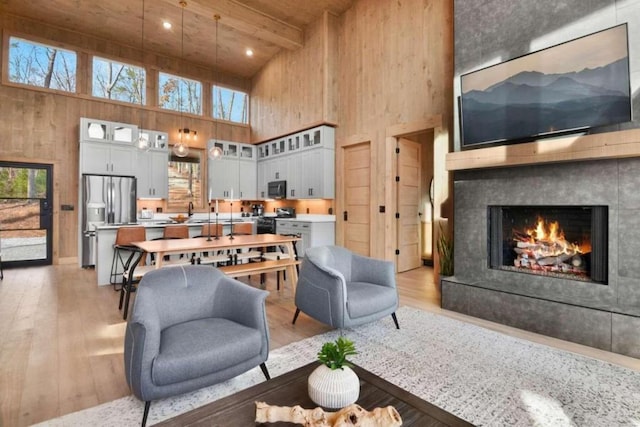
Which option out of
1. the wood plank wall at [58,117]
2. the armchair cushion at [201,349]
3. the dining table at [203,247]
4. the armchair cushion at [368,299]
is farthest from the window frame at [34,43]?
the armchair cushion at [368,299]

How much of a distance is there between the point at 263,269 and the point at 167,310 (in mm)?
1789

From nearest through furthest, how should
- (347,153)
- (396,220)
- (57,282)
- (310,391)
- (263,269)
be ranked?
1. (310,391)
2. (263,269)
3. (57,282)
4. (396,220)
5. (347,153)

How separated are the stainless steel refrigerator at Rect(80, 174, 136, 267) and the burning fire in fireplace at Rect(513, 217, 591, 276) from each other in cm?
677

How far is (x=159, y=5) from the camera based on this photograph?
6.00 meters

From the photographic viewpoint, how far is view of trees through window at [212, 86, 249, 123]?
343 inches

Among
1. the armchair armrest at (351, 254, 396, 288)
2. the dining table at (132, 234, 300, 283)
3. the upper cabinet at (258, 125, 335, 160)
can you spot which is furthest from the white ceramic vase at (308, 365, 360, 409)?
the upper cabinet at (258, 125, 335, 160)

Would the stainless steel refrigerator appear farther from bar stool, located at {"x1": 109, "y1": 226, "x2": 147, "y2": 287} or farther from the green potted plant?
the green potted plant

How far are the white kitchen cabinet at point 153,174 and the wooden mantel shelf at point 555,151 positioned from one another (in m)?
6.43

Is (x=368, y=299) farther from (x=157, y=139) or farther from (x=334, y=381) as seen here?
(x=157, y=139)

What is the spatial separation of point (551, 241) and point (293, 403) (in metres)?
3.25

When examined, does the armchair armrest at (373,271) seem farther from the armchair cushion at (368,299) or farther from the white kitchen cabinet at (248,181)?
the white kitchen cabinet at (248,181)

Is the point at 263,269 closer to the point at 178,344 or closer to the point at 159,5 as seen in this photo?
the point at 178,344

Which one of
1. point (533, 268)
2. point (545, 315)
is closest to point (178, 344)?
point (545, 315)

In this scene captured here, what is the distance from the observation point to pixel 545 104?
3016mm
